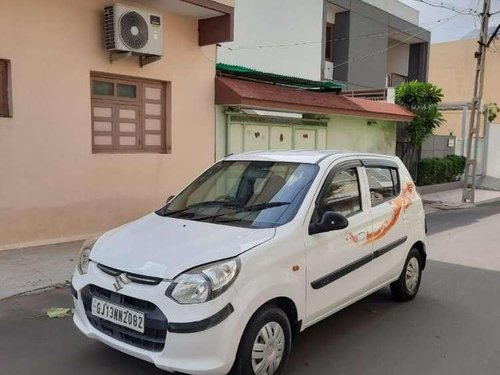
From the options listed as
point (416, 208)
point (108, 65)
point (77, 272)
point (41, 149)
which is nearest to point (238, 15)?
point (108, 65)

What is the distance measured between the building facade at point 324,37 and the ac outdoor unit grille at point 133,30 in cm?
821

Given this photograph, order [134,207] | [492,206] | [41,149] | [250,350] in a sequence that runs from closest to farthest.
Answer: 1. [250,350]
2. [41,149]
3. [134,207]
4. [492,206]

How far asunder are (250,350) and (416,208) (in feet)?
9.85

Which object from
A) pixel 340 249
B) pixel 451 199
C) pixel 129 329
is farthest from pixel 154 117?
pixel 451 199

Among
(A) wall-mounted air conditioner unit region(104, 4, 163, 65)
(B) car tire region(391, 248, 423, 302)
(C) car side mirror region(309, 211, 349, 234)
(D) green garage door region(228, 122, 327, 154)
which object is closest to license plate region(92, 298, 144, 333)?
(C) car side mirror region(309, 211, 349, 234)

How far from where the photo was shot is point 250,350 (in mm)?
3148

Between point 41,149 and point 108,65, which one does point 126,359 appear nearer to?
point 41,149

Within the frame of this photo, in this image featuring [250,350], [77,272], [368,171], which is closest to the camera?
[250,350]

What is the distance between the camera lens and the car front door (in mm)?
3713

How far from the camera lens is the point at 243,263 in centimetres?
315

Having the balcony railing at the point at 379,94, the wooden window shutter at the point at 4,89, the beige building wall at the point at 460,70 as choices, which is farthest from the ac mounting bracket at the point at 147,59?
the beige building wall at the point at 460,70

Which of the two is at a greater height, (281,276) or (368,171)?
(368,171)

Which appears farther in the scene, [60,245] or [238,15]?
[238,15]

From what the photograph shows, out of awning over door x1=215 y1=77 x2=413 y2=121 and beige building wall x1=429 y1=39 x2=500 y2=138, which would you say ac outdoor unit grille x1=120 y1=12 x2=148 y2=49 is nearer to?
awning over door x1=215 y1=77 x2=413 y2=121
